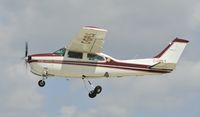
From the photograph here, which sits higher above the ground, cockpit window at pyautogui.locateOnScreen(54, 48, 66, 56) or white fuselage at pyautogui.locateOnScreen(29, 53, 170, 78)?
cockpit window at pyautogui.locateOnScreen(54, 48, 66, 56)

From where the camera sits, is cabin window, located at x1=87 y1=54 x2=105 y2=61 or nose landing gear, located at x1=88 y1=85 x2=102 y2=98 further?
nose landing gear, located at x1=88 y1=85 x2=102 y2=98

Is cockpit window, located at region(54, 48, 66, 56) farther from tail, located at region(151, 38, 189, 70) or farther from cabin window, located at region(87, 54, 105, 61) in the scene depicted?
tail, located at region(151, 38, 189, 70)

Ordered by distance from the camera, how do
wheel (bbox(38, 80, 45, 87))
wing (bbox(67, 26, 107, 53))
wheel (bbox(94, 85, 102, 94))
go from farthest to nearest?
wheel (bbox(94, 85, 102, 94))
wheel (bbox(38, 80, 45, 87))
wing (bbox(67, 26, 107, 53))

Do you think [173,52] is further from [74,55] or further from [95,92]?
[74,55]

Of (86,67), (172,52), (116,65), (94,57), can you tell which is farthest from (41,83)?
(172,52)

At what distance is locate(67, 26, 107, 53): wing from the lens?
1362 inches

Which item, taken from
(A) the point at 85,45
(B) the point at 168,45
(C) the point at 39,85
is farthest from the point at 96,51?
(B) the point at 168,45

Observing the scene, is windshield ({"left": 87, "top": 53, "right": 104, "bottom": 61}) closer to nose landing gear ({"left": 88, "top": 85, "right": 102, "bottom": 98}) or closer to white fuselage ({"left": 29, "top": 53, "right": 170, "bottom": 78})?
white fuselage ({"left": 29, "top": 53, "right": 170, "bottom": 78})

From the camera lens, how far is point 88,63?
1439 inches

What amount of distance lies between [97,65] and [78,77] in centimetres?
140

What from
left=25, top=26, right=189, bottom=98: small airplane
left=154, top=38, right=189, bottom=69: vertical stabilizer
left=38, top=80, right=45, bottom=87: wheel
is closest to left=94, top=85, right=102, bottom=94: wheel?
left=25, top=26, right=189, bottom=98: small airplane

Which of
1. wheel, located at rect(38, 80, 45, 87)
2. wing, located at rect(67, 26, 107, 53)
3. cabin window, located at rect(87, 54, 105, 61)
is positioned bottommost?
wheel, located at rect(38, 80, 45, 87)

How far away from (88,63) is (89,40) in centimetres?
171

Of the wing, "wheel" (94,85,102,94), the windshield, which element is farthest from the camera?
"wheel" (94,85,102,94)
